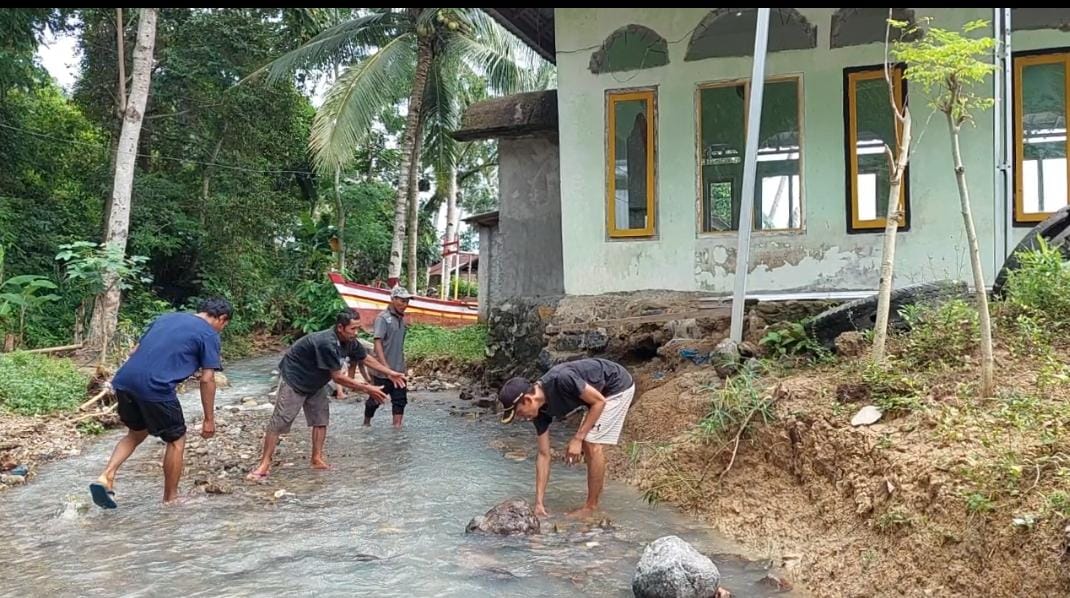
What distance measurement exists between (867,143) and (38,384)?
1063cm

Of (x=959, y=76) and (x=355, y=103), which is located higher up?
(x=355, y=103)

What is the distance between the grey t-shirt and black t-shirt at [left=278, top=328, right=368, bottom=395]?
203cm

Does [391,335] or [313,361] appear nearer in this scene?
[313,361]

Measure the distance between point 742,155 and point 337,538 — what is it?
6766 mm

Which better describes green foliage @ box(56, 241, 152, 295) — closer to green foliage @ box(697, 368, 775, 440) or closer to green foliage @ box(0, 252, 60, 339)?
green foliage @ box(0, 252, 60, 339)

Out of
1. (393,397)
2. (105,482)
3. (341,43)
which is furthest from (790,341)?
(341,43)

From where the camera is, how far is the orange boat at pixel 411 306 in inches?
754

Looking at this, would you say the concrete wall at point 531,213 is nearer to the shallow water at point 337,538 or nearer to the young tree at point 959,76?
the shallow water at point 337,538

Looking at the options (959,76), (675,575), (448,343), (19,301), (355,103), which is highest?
(355,103)

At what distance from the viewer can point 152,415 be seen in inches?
235

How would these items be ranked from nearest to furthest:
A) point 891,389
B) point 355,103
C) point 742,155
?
point 891,389
point 742,155
point 355,103

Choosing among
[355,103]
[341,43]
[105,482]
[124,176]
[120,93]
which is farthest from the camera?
[341,43]

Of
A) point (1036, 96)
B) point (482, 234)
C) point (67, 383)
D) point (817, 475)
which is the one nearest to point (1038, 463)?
point (817, 475)

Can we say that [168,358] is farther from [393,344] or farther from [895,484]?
[895,484]
